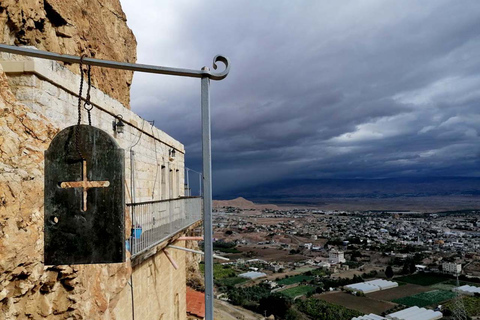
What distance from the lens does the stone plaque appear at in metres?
2.78

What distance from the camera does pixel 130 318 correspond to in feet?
Result: 25.3

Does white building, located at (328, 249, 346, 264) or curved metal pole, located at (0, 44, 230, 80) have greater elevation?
curved metal pole, located at (0, 44, 230, 80)

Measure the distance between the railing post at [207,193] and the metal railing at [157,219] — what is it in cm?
450

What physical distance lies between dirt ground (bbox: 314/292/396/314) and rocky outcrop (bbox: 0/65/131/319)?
4543cm

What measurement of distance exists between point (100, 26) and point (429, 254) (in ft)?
260

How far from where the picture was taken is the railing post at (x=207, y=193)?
292 cm

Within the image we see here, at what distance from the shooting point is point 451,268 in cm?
6066

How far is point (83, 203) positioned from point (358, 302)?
50507 mm

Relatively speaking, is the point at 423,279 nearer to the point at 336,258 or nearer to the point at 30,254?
the point at 336,258

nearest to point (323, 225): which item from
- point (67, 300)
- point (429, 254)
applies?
point (429, 254)

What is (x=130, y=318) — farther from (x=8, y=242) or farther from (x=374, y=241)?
(x=374, y=241)

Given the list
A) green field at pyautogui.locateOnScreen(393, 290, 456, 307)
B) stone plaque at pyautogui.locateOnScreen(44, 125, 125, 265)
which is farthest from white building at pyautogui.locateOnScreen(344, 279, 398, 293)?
stone plaque at pyautogui.locateOnScreen(44, 125, 125, 265)

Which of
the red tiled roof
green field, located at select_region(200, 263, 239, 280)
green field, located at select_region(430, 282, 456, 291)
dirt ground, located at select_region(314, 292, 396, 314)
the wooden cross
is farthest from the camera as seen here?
green field, located at select_region(200, 263, 239, 280)

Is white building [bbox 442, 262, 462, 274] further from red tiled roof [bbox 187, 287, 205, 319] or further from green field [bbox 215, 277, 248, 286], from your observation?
red tiled roof [bbox 187, 287, 205, 319]
